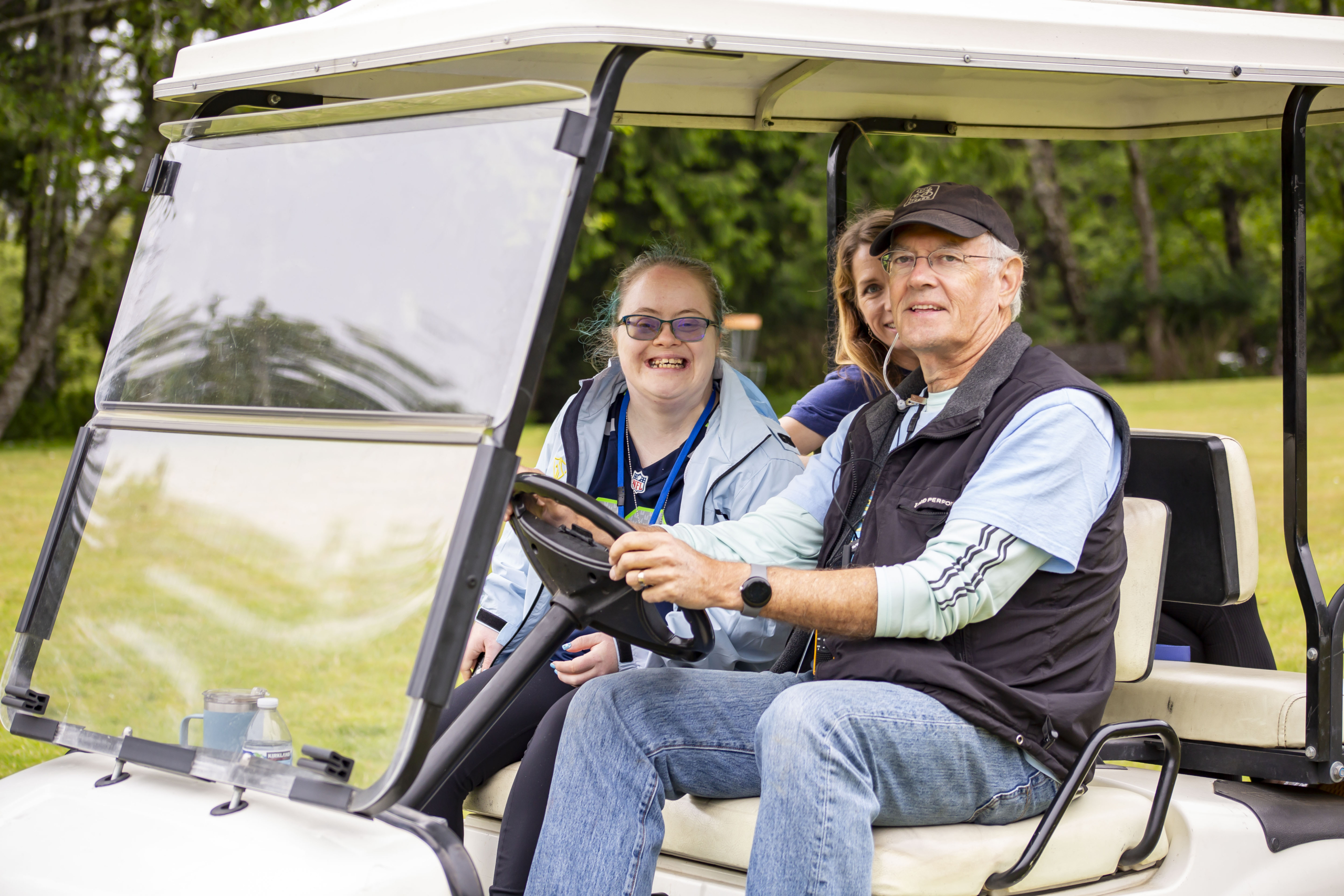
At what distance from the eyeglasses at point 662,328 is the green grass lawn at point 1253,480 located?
0.52m

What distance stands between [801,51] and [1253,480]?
26.7ft

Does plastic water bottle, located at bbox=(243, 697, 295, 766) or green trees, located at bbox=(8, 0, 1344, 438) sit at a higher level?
green trees, located at bbox=(8, 0, 1344, 438)

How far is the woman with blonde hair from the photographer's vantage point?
3139 millimetres

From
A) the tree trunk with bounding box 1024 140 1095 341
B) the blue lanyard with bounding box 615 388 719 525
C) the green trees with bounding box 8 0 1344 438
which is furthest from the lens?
the tree trunk with bounding box 1024 140 1095 341

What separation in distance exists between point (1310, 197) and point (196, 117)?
61.5 feet

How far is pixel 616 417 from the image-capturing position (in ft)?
9.26

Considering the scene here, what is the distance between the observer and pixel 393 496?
67.9 inches

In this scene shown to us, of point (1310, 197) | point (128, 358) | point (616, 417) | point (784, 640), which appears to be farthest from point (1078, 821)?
point (1310, 197)

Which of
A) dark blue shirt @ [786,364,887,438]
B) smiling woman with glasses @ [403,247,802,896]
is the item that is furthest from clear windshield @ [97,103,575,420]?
dark blue shirt @ [786,364,887,438]

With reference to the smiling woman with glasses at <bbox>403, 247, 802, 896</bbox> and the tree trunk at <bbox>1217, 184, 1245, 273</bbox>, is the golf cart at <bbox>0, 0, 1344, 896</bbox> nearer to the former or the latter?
the smiling woman with glasses at <bbox>403, 247, 802, 896</bbox>

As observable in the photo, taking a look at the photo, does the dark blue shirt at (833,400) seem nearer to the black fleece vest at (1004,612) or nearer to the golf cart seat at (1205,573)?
the golf cart seat at (1205,573)

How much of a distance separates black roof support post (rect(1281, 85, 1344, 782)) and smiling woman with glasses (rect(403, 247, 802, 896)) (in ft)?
3.06

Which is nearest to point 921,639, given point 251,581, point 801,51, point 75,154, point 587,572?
point 587,572

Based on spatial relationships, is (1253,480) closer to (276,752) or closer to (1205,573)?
(1205,573)
